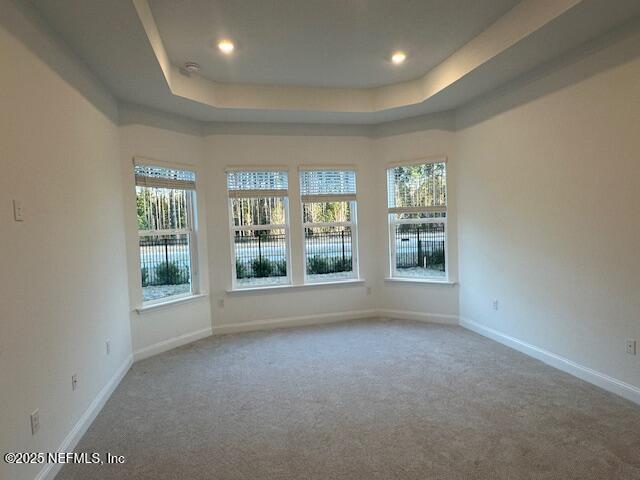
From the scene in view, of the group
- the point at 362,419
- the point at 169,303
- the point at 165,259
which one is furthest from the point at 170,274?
the point at 362,419

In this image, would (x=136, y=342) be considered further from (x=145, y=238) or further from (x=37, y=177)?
(x=37, y=177)

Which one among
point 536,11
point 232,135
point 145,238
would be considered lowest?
point 145,238

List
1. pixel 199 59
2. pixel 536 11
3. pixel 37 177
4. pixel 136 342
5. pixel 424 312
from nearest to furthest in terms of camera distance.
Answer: pixel 37 177 → pixel 536 11 → pixel 199 59 → pixel 136 342 → pixel 424 312

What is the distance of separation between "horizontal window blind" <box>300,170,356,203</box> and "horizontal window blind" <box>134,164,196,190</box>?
1.40 m

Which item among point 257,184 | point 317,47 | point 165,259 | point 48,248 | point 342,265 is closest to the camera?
point 48,248

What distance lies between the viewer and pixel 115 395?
3.16 m

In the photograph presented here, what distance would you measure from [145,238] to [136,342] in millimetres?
1078

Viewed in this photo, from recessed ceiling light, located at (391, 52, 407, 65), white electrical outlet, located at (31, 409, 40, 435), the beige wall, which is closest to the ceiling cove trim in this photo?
recessed ceiling light, located at (391, 52, 407, 65)

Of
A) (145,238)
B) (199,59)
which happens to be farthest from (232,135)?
(145,238)

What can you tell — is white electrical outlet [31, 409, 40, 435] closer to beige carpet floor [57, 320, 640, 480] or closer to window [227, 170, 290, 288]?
beige carpet floor [57, 320, 640, 480]

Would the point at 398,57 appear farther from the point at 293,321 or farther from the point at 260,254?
the point at 293,321

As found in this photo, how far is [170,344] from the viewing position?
168 inches

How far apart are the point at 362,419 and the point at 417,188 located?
3.19m

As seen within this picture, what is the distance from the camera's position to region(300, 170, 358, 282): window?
5.12 meters
